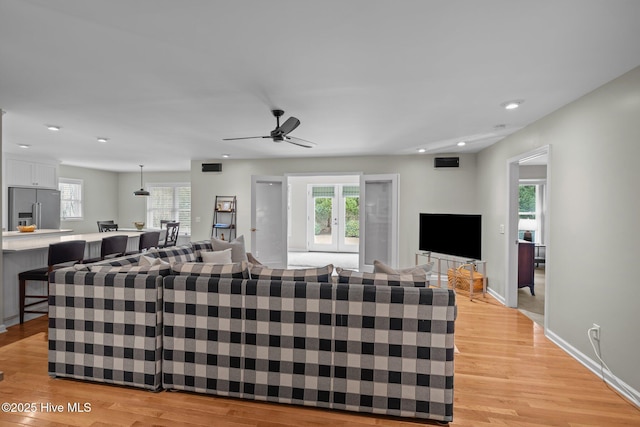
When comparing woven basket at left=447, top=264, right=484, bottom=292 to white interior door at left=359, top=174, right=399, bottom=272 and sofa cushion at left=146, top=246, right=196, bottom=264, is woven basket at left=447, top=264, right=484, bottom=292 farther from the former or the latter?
sofa cushion at left=146, top=246, right=196, bottom=264

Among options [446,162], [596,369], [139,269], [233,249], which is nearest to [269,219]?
[233,249]

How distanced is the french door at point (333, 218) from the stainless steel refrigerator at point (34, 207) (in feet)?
20.5

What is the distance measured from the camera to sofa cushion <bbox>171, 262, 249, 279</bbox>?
7.65 ft

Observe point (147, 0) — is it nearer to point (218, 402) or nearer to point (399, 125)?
point (218, 402)

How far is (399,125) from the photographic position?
4.04 meters

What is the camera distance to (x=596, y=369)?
8.88ft

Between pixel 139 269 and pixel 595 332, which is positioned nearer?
pixel 139 269

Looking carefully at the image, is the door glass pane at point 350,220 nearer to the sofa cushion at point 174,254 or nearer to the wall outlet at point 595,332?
the sofa cushion at point 174,254

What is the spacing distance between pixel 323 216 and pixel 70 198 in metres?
6.84

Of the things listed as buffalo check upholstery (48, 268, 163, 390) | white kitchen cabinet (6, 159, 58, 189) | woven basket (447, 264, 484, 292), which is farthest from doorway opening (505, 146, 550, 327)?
white kitchen cabinet (6, 159, 58, 189)

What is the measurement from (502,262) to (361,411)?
3.64 metres

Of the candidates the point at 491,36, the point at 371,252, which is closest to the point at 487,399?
the point at 491,36

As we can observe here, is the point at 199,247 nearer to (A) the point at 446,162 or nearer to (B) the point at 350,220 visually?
(A) the point at 446,162

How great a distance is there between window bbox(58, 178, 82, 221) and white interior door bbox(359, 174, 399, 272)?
749 cm
